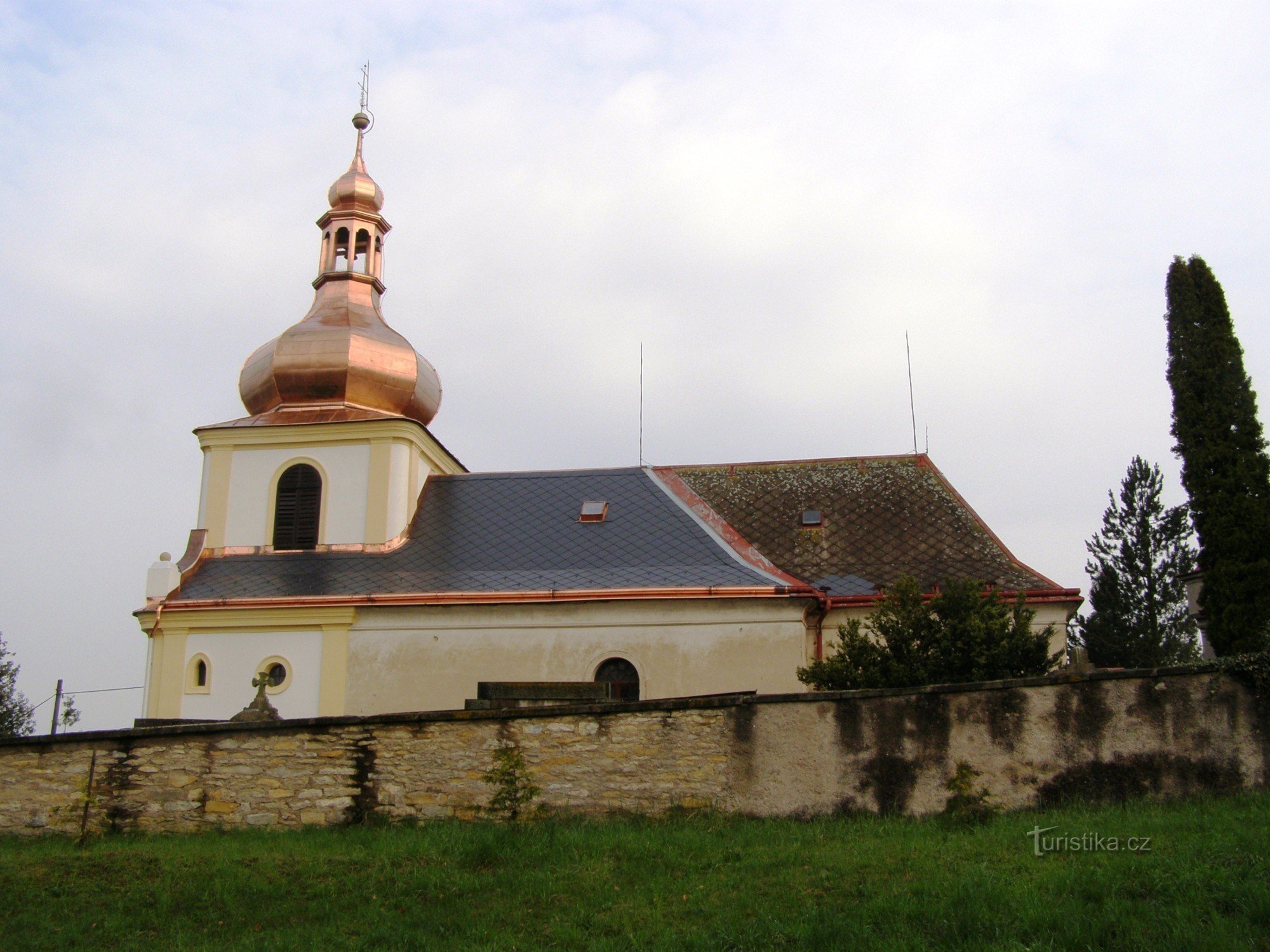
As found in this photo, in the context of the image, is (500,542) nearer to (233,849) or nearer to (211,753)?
(211,753)

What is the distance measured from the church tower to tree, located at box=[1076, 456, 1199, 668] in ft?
66.8

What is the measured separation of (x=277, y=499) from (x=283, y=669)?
150 inches

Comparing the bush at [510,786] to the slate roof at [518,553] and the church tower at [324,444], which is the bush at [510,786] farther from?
the church tower at [324,444]

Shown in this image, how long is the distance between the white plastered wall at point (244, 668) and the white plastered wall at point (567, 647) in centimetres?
73

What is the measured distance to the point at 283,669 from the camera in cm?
2066

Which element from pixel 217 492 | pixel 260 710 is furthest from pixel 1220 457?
pixel 217 492

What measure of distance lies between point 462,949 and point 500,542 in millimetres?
13718

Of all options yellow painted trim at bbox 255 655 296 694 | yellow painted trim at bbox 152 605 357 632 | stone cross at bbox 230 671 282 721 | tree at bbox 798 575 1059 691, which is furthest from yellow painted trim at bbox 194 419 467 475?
tree at bbox 798 575 1059 691

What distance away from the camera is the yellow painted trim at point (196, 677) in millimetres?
20812

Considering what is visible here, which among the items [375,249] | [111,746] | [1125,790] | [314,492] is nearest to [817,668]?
[1125,790]

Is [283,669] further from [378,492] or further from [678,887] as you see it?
[678,887]

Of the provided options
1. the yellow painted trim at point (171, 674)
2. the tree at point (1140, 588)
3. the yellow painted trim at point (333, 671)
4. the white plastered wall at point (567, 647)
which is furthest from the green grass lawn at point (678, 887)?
the tree at point (1140, 588)

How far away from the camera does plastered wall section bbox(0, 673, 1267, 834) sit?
37.5ft

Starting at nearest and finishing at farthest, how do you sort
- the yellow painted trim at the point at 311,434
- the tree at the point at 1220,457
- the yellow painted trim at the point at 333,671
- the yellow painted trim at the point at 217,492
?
1. the tree at the point at 1220,457
2. the yellow painted trim at the point at 333,671
3. the yellow painted trim at the point at 217,492
4. the yellow painted trim at the point at 311,434
